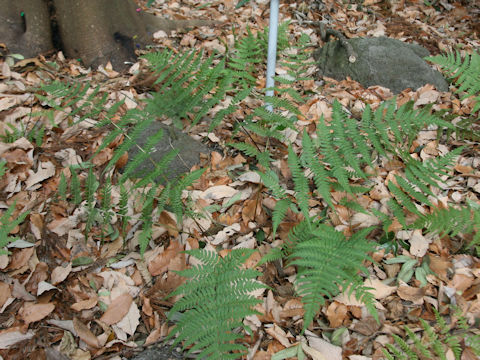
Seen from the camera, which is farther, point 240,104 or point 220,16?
point 220,16

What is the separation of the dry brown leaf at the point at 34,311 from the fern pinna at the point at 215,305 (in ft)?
2.38

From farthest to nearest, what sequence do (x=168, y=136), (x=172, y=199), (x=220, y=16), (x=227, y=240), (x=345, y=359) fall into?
(x=220, y=16) → (x=168, y=136) → (x=227, y=240) → (x=172, y=199) → (x=345, y=359)

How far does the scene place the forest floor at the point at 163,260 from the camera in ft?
6.13

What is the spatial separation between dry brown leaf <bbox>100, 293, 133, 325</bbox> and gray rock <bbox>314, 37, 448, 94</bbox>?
2659 millimetres

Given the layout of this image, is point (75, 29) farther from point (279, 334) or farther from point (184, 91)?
point (279, 334)

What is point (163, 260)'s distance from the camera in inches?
86.0

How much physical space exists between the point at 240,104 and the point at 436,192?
162cm

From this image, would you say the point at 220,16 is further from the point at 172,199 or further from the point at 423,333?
the point at 423,333

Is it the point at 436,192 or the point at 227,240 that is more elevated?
the point at 436,192

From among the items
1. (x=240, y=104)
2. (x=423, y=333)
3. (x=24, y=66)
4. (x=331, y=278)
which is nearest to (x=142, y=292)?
(x=331, y=278)

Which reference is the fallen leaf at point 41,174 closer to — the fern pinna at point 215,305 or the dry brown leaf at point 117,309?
the dry brown leaf at point 117,309

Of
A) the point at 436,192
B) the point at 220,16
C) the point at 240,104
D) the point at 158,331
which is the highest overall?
the point at 220,16

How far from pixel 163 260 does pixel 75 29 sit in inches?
97.4

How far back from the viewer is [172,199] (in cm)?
202
